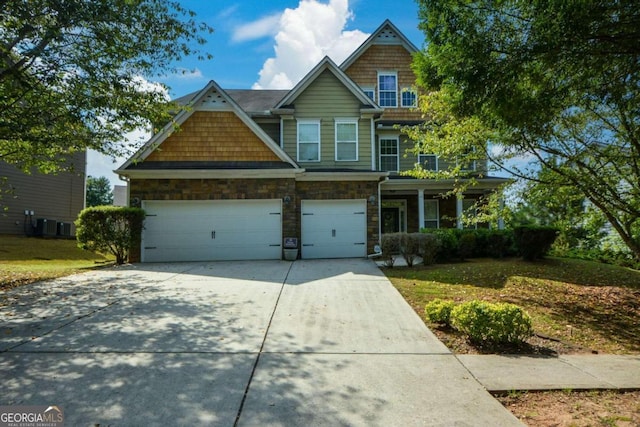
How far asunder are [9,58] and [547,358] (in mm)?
10810

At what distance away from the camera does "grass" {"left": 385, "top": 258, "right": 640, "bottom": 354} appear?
5.74 meters

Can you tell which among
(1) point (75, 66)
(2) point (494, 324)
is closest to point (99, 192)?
(1) point (75, 66)

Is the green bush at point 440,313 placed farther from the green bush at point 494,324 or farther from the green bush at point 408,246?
the green bush at point 408,246

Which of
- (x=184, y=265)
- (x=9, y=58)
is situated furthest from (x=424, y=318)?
(x=9, y=58)

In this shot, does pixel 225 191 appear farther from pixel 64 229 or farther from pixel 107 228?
pixel 64 229

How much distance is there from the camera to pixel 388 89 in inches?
699

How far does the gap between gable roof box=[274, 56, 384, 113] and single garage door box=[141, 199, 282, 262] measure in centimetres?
452

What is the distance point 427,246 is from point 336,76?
7964 mm

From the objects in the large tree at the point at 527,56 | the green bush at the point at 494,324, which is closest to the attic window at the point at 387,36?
the large tree at the point at 527,56

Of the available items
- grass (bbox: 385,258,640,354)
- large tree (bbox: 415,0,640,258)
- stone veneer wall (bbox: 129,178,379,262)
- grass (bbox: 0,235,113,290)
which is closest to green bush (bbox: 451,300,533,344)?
grass (bbox: 385,258,640,354)

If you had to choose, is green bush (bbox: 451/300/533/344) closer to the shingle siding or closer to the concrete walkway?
the concrete walkway

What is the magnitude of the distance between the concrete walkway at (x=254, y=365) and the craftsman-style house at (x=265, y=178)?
19.2ft

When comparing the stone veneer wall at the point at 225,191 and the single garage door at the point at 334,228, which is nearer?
the stone veneer wall at the point at 225,191

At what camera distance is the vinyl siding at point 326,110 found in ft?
49.2
